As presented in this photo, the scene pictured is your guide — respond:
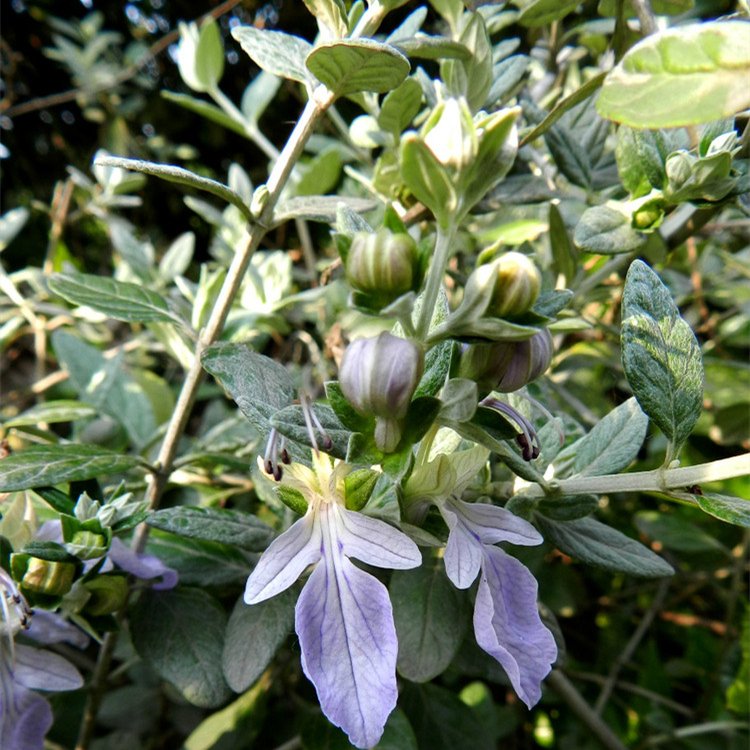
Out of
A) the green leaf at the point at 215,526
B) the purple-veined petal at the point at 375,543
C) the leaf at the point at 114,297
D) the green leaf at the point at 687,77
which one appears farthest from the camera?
the leaf at the point at 114,297

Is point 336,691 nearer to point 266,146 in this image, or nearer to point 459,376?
point 459,376

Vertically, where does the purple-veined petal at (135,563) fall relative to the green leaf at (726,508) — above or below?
below

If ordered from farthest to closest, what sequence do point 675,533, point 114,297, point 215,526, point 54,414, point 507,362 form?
point 675,533 → point 54,414 → point 114,297 → point 215,526 → point 507,362

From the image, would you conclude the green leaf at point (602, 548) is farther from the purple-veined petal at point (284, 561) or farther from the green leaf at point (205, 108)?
the green leaf at point (205, 108)

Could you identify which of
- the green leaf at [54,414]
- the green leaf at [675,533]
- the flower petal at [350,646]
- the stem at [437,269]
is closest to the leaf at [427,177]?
the stem at [437,269]

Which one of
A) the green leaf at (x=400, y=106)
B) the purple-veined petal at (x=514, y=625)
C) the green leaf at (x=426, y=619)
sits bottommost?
the green leaf at (x=426, y=619)

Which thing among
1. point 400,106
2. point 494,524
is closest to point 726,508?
point 494,524

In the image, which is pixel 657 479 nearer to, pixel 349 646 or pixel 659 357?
pixel 659 357
